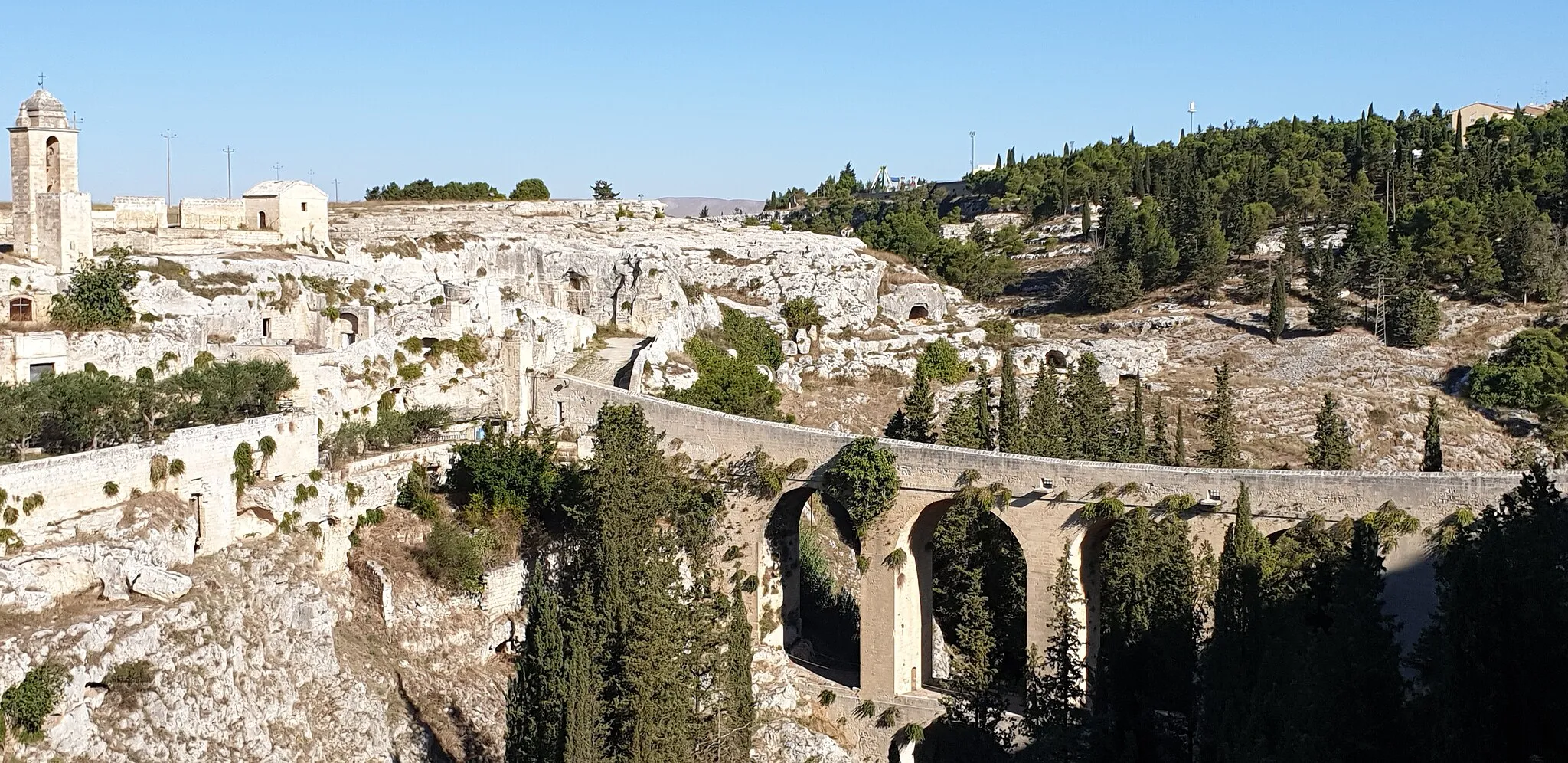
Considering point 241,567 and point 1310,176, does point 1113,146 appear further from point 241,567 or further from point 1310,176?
point 241,567

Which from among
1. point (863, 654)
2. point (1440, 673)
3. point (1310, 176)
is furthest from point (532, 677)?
point (1310, 176)

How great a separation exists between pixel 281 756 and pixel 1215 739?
15311 mm

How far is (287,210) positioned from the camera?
43875 millimetres

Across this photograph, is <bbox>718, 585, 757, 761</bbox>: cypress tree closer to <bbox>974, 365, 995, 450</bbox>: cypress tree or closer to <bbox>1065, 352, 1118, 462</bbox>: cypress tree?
<bbox>1065, 352, 1118, 462</bbox>: cypress tree

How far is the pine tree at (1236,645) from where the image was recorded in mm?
23766

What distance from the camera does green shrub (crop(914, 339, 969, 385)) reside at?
173ft

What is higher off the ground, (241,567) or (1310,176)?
(1310,176)

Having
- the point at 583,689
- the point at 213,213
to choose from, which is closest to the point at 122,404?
the point at 583,689

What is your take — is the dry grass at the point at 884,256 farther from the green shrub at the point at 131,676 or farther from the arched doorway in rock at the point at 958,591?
the green shrub at the point at 131,676

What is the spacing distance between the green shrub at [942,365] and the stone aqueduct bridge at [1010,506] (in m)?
17.8

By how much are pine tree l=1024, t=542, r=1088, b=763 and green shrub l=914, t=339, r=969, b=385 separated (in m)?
22.1

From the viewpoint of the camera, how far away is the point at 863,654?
32719mm

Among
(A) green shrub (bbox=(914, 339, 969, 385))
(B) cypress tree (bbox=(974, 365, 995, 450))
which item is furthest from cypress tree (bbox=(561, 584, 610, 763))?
(A) green shrub (bbox=(914, 339, 969, 385))

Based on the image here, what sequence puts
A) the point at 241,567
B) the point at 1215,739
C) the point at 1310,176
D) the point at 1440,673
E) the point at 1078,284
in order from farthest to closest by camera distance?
the point at 1310,176, the point at 1078,284, the point at 241,567, the point at 1215,739, the point at 1440,673
